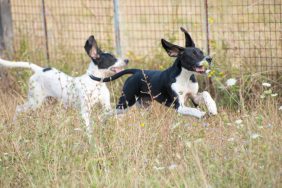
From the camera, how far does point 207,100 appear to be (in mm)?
8094

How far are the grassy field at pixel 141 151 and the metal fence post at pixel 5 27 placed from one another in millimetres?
4133

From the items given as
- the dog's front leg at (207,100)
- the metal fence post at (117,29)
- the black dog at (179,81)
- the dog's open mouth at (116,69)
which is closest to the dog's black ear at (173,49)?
the black dog at (179,81)

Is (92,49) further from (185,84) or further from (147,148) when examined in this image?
(147,148)

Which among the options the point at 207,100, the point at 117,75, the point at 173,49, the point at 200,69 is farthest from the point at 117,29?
the point at 207,100

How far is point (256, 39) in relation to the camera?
33.6 feet

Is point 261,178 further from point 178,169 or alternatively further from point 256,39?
point 256,39

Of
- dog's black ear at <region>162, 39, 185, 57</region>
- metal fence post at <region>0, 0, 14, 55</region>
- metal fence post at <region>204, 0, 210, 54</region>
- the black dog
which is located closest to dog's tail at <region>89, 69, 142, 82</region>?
the black dog

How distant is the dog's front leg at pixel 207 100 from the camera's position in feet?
26.1

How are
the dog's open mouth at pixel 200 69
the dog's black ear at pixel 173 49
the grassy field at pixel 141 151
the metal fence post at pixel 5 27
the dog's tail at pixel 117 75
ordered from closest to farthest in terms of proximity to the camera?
the grassy field at pixel 141 151 → the dog's open mouth at pixel 200 69 → the dog's black ear at pixel 173 49 → the dog's tail at pixel 117 75 → the metal fence post at pixel 5 27

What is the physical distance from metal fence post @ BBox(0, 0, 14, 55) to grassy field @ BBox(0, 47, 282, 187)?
13.6ft

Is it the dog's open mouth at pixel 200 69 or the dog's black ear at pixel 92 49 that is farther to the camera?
the dog's black ear at pixel 92 49

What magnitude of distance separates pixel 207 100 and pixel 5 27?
4727 mm

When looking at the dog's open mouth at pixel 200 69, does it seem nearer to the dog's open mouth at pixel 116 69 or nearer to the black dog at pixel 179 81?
the black dog at pixel 179 81

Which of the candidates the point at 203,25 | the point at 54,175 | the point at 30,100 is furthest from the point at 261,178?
the point at 203,25
